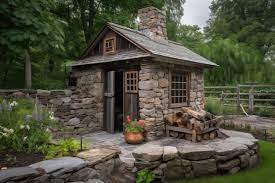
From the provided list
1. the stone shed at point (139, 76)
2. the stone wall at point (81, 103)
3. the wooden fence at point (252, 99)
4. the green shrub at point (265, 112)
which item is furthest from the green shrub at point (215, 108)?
the stone wall at point (81, 103)

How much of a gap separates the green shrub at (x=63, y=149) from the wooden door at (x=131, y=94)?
3.05 metres

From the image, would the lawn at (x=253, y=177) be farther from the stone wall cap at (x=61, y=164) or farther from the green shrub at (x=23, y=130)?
the green shrub at (x=23, y=130)

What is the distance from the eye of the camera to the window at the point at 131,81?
23.5ft

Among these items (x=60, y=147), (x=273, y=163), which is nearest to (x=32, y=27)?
(x=60, y=147)

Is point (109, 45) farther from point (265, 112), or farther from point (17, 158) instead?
point (265, 112)

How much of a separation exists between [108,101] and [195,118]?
3038 mm

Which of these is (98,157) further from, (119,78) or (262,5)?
(262,5)

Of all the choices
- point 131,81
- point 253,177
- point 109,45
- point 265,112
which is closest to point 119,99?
point 131,81

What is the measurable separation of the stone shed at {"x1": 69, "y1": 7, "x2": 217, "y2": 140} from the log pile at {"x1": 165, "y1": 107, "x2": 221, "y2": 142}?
1.03ft

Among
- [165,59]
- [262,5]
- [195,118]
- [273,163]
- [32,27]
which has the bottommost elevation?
[273,163]

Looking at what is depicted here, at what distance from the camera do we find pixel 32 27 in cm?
544

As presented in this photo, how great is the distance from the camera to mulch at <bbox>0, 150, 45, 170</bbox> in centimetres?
330

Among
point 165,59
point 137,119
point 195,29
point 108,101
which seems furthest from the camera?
point 195,29

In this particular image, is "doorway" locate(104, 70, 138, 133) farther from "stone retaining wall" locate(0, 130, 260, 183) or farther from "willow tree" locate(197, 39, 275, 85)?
"willow tree" locate(197, 39, 275, 85)
